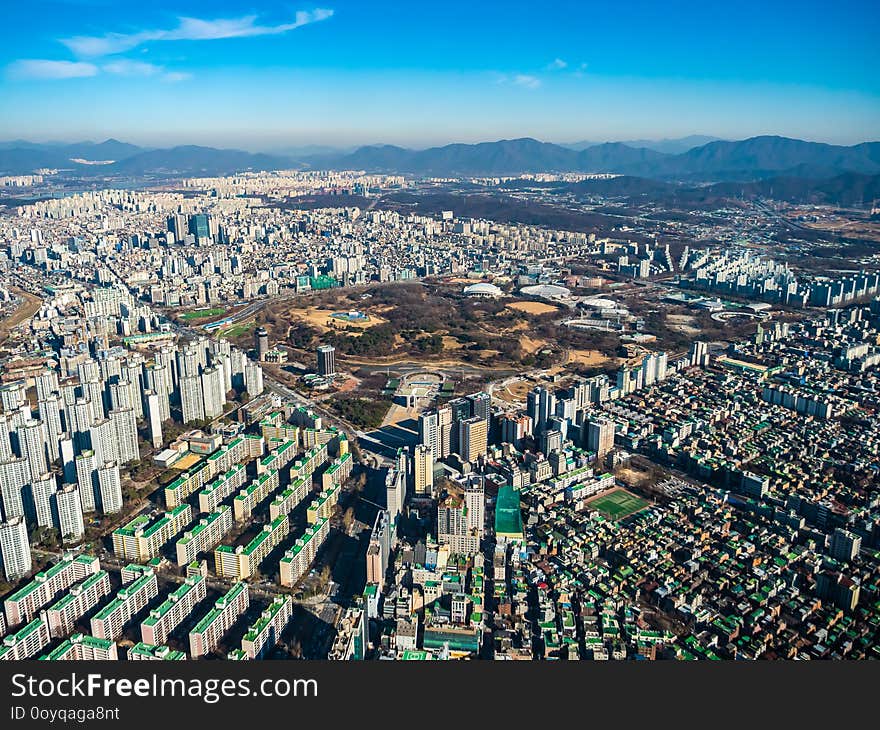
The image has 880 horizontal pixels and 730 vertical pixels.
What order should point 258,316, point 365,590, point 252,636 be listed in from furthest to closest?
1. point 258,316
2. point 365,590
3. point 252,636

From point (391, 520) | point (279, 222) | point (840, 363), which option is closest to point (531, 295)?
point (840, 363)

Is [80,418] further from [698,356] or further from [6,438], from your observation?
[698,356]

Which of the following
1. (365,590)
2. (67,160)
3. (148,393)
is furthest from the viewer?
(67,160)

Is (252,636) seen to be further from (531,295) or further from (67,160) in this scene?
(67,160)

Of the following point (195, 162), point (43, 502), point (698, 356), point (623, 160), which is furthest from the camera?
point (195, 162)

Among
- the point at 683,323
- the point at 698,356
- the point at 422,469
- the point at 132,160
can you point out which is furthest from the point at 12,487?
the point at 132,160
